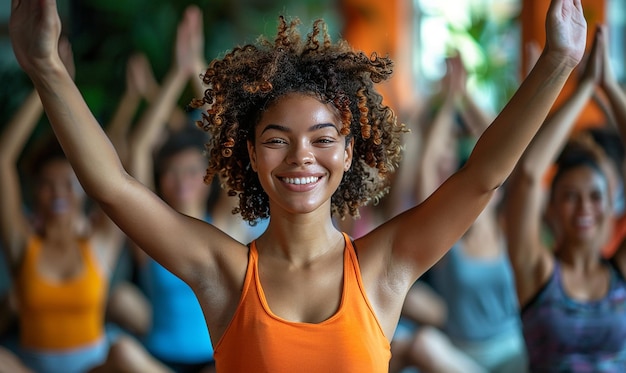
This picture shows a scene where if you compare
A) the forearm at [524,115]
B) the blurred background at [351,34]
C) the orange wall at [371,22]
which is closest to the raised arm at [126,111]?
the blurred background at [351,34]

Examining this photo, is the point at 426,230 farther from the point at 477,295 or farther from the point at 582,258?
the point at 477,295

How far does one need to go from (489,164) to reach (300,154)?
342 mm

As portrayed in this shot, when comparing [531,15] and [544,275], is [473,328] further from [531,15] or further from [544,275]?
[531,15]

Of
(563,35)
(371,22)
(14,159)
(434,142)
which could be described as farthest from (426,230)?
(371,22)

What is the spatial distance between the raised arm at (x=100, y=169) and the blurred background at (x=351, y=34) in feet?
10.8

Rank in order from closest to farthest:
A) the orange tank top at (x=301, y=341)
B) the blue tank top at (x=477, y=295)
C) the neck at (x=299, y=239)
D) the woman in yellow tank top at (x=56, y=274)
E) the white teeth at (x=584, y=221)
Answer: the orange tank top at (x=301, y=341) → the neck at (x=299, y=239) → the white teeth at (x=584, y=221) → the woman in yellow tank top at (x=56, y=274) → the blue tank top at (x=477, y=295)

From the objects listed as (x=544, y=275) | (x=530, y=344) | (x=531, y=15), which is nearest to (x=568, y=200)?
(x=544, y=275)

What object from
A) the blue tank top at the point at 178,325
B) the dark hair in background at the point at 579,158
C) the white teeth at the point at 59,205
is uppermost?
the dark hair in background at the point at 579,158

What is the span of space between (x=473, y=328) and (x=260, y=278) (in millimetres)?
2078

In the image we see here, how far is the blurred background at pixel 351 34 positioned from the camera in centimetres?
606

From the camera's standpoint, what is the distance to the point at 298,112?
1.70 metres

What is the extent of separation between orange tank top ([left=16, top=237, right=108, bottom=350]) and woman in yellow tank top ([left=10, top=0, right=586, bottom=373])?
167 centimetres

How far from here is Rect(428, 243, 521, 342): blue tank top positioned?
11.8 ft

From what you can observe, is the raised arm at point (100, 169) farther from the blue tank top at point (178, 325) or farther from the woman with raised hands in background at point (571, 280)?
the blue tank top at point (178, 325)
